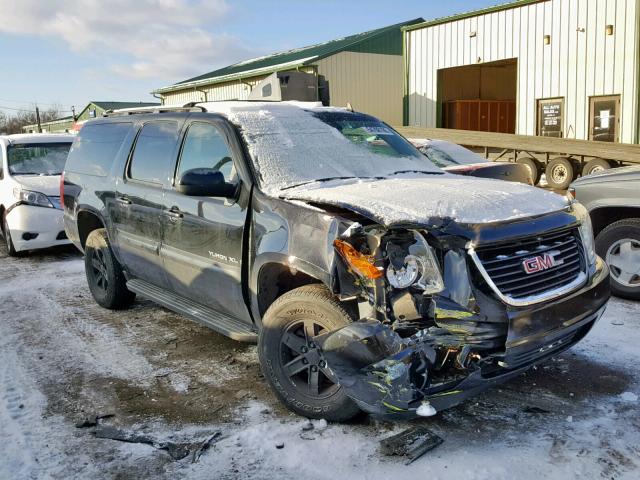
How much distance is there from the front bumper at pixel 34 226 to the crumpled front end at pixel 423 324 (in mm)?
6923

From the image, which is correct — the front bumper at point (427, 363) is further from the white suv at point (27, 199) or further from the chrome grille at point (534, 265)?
the white suv at point (27, 199)

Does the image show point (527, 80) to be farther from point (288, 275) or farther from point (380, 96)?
point (288, 275)

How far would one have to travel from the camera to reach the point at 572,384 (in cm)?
395

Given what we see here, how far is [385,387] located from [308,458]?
0.63 m

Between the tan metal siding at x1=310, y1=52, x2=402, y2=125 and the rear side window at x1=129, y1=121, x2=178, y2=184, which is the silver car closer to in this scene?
the rear side window at x1=129, y1=121, x2=178, y2=184

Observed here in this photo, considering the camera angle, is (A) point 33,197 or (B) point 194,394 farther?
(A) point 33,197

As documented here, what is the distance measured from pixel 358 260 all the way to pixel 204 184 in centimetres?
134

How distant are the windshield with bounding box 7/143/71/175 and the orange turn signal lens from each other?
25.7ft

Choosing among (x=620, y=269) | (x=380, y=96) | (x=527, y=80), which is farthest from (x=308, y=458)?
(x=380, y=96)

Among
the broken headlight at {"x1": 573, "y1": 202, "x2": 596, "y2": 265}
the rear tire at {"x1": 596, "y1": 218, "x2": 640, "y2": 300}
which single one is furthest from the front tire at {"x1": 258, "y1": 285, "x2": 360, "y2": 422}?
the rear tire at {"x1": 596, "y1": 218, "x2": 640, "y2": 300}

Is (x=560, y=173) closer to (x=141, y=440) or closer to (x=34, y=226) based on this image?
(x=34, y=226)

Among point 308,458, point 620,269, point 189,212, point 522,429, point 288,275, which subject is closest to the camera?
point 308,458

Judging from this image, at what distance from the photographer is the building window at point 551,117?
56.3ft

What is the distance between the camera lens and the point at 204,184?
389 centimetres
